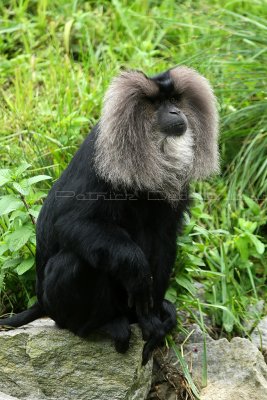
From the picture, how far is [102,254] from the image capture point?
10.8 ft

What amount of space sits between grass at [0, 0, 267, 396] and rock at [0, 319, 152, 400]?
1.33 feet

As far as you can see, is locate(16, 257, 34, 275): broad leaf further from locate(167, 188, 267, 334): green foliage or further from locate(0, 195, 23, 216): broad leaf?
locate(167, 188, 267, 334): green foliage

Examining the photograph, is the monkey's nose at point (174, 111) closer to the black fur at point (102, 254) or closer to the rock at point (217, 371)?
the black fur at point (102, 254)

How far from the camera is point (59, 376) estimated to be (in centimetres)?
357

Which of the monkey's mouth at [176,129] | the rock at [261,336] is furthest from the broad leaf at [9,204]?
the rock at [261,336]

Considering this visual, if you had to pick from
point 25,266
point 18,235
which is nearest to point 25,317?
point 25,266

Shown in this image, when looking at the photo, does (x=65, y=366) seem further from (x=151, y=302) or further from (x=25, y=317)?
(x=151, y=302)

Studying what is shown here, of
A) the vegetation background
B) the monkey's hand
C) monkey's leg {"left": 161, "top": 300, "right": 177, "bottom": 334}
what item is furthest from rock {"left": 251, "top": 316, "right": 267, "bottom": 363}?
the monkey's hand

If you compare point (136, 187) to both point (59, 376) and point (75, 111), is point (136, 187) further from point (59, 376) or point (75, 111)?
point (75, 111)

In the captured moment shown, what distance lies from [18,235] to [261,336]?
54.9 inches

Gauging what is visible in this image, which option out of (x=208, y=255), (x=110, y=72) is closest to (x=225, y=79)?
(x=110, y=72)

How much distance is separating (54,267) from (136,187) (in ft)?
1.62

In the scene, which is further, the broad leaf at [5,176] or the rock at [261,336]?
the rock at [261,336]

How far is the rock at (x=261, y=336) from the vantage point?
416 centimetres
